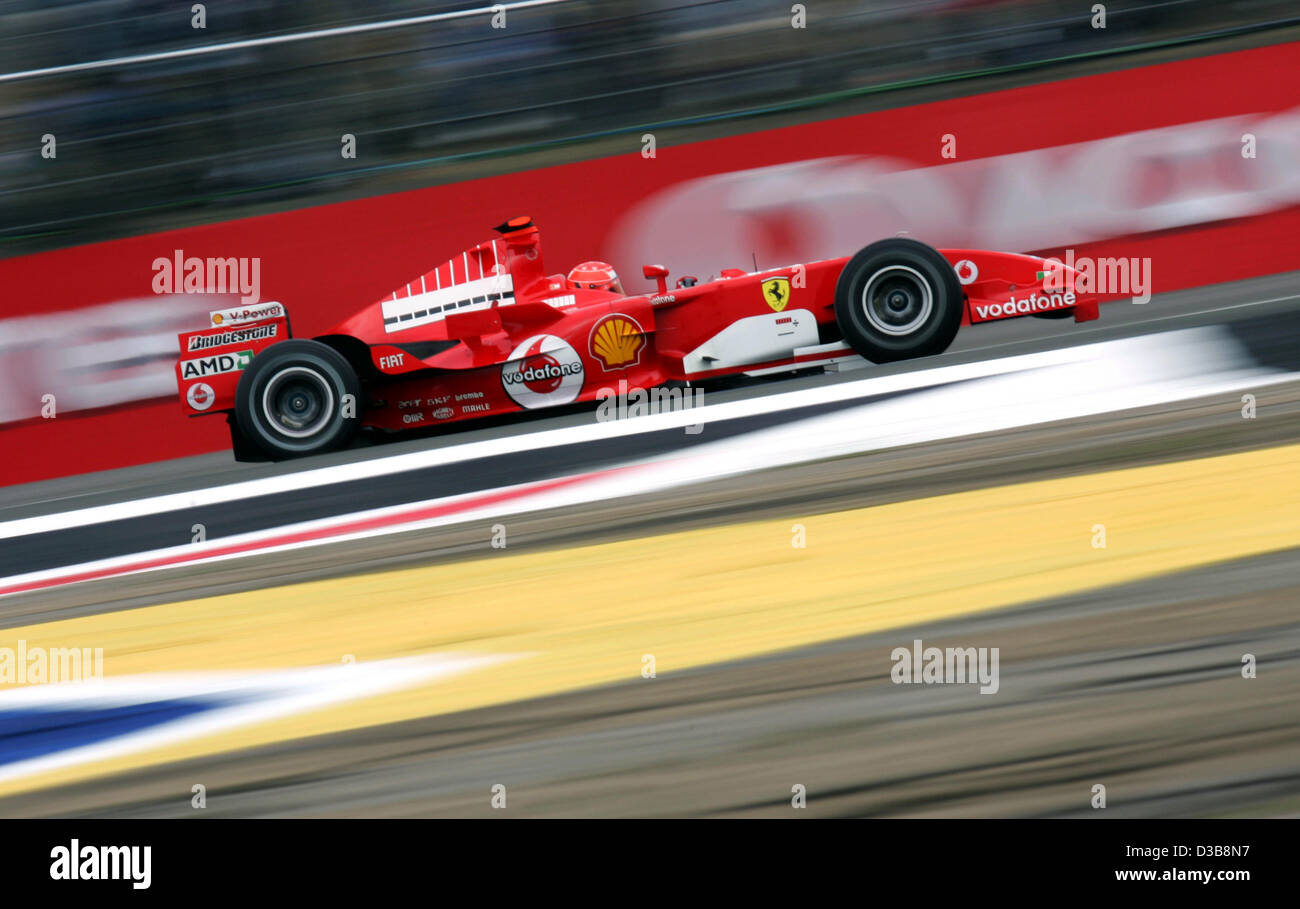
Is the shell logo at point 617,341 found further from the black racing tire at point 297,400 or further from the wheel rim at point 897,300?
the black racing tire at point 297,400

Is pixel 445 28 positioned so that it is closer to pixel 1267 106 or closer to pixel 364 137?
pixel 364 137

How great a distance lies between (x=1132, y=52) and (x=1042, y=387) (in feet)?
14.6

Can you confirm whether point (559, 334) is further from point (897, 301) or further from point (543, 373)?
point (897, 301)

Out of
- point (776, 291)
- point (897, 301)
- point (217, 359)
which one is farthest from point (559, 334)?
point (217, 359)

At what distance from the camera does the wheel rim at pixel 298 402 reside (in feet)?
22.5

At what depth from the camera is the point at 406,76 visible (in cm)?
965

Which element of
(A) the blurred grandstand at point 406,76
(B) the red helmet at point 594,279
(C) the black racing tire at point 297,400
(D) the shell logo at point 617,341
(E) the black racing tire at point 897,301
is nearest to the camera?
(E) the black racing tire at point 897,301

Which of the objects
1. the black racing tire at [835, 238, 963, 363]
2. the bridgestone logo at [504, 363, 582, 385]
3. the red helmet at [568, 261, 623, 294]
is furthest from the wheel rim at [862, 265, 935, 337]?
the bridgestone logo at [504, 363, 582, 385]

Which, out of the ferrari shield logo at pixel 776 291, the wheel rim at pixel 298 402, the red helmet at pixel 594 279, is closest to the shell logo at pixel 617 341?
the red helmet at pixel 594 279

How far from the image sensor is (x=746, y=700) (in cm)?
297

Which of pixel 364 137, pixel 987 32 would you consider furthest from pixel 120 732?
pixel 987 32

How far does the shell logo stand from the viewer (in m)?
6.66

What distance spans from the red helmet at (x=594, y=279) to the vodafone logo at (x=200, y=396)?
77.2 inches

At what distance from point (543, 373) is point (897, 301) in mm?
1787
